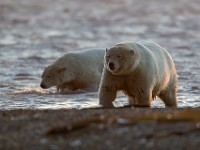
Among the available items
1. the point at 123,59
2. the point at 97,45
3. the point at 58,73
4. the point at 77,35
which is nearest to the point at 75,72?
the point at 58,73

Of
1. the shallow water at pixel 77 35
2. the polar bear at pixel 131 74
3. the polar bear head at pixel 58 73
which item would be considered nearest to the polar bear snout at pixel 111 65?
the polar bear at pixel 131 74

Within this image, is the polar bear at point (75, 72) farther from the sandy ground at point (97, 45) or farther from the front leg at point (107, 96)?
the front leg at point (107, 96)

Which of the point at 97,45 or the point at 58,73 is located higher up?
the point at 97,45

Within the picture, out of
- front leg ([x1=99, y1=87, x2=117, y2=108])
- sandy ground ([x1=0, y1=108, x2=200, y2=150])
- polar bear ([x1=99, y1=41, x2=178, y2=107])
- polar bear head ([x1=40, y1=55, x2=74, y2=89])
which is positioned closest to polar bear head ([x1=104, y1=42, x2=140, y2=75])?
polar bear ([x1=99, y1=41, x2=178, y2=107])

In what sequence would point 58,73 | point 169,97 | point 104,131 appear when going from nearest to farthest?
point 104,131
point 169,97
point 58,73

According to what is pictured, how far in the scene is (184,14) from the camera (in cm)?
3209

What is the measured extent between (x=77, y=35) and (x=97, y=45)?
304cm

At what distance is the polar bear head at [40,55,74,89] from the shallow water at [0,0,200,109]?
7.3 inches

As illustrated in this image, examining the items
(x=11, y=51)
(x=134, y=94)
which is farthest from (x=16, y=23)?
(x=134, y=94)

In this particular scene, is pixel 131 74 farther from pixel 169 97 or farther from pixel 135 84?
pixel 169 97

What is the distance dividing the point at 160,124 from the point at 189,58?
10.7 m

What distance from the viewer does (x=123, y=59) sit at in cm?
1052

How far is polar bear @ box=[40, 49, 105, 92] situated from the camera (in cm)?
1461

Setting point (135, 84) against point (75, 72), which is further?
point (75, 72)
